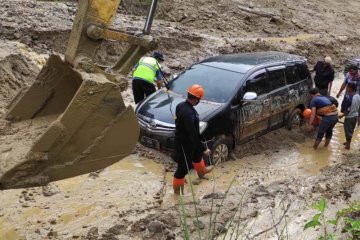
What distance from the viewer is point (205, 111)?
8438 mm

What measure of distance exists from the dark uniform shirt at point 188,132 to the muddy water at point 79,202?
938 millimetres

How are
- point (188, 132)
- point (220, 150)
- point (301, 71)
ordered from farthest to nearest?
point (301, 71) → point (220, 150) → point (188, 132)

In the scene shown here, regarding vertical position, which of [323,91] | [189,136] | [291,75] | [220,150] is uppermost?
[291,75]

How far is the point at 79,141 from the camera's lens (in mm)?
4691

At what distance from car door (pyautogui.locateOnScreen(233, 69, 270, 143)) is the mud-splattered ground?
0.49m

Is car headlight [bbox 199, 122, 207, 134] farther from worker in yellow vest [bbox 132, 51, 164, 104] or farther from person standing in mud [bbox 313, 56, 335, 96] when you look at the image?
person standing in mud [bbox 313, 56, 335, 96]

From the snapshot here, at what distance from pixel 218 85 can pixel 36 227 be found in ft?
14.2

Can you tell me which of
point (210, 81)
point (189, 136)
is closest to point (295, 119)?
point (210, 81)

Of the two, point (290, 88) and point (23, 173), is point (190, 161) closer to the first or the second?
point (23, 173)

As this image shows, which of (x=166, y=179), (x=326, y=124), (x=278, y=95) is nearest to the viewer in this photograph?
(x=166, y=179)

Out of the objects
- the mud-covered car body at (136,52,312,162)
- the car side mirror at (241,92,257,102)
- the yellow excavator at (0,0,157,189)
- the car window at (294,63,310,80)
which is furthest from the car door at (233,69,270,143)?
the yellow excavator at (0,0,157,189)

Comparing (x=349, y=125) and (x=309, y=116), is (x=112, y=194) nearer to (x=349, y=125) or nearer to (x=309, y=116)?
(x=309, y=116)

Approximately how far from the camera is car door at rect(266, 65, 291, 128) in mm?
9773

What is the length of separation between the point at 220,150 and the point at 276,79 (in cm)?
237
